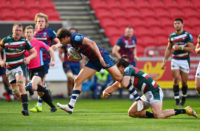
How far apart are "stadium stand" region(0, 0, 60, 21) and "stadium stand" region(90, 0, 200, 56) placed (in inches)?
83.4

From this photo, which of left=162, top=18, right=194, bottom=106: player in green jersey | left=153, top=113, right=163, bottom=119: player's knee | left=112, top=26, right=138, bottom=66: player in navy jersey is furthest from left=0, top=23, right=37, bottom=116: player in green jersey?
left=112, top=26, right=138, bottom=66: player in navy jersey

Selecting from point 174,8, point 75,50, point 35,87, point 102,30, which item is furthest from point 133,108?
point 174,8

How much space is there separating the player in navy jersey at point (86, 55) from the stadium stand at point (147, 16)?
9257 mm

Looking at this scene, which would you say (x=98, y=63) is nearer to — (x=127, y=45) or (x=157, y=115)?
(x=157, y=115)

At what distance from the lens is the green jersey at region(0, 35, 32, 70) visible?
8.96 metres

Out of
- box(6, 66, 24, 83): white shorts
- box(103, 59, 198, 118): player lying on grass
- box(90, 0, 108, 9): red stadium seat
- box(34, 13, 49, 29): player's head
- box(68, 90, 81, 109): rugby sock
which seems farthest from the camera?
box(90, 0, 108, 9): red stadium seat

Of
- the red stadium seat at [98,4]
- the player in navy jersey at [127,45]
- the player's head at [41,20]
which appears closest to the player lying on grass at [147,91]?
the player's head at [41,20]

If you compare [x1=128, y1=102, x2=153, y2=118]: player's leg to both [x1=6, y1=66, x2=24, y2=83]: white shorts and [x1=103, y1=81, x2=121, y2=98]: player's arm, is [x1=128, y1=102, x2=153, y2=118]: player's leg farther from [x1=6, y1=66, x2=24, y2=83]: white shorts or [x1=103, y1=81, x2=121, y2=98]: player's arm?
[x1=6, y1=66, x2=24, y2=83]: white shorts

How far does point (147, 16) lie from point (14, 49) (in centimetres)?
1200

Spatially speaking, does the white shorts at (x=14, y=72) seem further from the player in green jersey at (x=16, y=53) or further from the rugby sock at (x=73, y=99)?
the rugby sock at (x=73, y=99)

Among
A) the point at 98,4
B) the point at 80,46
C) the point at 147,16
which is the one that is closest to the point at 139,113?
the point at 80,46

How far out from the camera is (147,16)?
20219mm

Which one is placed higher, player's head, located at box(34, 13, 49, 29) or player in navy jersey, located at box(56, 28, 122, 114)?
player's head, located at box(34, 13, 49, 29)

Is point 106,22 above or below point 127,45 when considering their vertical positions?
above
